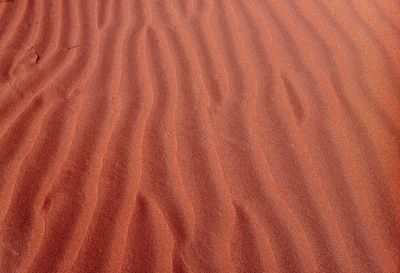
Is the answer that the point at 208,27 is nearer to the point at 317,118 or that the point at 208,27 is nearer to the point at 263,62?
the point at 263,62

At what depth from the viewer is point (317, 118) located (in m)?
2.86

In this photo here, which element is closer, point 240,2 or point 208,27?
point 208,27

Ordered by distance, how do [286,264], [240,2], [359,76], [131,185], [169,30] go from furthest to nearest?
[240,2], [169,30], [359,76], [131,185], [286,264]

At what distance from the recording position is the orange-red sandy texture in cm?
222

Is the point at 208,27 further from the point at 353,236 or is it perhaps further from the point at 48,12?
the point at 353,236

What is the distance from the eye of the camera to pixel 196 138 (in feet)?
8.77

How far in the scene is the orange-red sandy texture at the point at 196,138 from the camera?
2225mm

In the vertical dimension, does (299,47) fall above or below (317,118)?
above

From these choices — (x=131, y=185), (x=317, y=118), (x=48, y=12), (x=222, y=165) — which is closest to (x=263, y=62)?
(x=317, y=118)

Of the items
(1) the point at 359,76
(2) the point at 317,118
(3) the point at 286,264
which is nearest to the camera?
(3) the point at 286,264

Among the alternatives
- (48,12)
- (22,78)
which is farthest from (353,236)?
(48,12)

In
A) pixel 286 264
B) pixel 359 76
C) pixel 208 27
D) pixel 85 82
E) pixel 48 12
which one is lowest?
pixel 286 264

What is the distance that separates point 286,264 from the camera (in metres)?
2.20

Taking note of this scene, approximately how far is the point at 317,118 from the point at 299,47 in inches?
27.2
